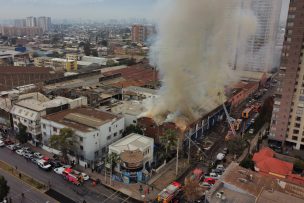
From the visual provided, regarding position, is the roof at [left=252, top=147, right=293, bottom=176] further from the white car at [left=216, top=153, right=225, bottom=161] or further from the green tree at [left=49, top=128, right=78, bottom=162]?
the green tree at [left=49, top=128, right=78, bottom=162]

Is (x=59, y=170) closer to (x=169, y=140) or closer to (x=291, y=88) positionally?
(x=169, y=140)

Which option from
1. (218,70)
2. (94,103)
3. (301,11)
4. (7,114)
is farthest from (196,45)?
(7,114)

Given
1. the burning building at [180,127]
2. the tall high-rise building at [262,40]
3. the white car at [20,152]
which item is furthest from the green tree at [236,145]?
the tall high-rise building at [262,40]

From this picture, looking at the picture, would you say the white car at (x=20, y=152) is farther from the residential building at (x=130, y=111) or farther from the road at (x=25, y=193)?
the residential building at (x=130, y=111)

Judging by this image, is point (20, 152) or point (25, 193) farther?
point (20, 152)

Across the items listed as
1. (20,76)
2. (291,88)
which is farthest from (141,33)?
(291,88)

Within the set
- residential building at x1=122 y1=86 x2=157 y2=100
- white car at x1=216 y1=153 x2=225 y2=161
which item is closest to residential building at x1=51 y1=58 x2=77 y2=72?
residential building at x1=122 y1=86 x2=157 y2=100
